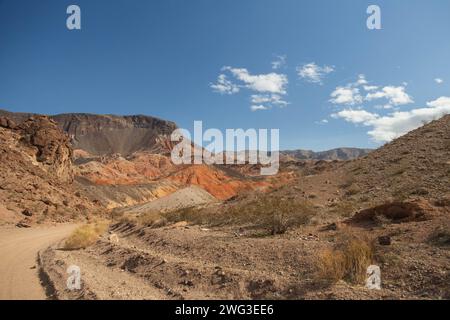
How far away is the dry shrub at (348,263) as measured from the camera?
703 centimetres

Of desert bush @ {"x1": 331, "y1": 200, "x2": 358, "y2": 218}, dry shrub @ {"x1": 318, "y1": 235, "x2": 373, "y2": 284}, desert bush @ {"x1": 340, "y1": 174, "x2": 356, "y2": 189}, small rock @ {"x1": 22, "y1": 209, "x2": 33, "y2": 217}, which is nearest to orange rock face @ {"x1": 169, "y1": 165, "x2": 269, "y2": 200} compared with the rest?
small rock @ {"x1": 22, "y1": 209, "x2": 33, "y2": 217}

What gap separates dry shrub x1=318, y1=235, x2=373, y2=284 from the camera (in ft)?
23.1

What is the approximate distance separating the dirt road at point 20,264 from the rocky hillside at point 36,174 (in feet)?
22.0

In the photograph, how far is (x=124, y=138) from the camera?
190 m

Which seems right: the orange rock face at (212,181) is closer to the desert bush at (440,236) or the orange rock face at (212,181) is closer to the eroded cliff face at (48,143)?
the eroded cliff face at (48,143)

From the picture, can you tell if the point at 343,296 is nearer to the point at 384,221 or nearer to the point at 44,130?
the point at 384,221

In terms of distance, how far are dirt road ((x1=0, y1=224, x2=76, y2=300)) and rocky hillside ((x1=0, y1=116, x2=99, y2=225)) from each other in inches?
264

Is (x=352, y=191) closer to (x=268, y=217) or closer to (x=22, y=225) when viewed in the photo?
(x=268, y=217)

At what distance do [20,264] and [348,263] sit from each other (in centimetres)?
1043

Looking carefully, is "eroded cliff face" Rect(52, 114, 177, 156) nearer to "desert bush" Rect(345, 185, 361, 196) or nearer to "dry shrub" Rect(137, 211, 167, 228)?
"dry shrub" Rect(137, 211, 167, 228)

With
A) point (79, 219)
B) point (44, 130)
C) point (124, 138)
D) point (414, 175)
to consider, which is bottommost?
point (79, 219)
